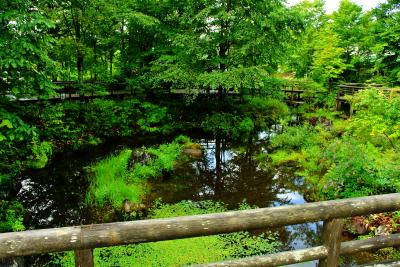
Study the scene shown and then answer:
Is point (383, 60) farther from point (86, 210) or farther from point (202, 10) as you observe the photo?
point (86, 210)

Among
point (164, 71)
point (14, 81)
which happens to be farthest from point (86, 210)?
point (164, 71)

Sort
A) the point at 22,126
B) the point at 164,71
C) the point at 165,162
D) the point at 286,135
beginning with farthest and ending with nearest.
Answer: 1. the point at 164,71
2. the point at 286,135
3. the point at 165,162
4. the point at 22,126

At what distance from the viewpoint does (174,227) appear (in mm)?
2221

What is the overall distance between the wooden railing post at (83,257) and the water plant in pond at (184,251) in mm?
4716

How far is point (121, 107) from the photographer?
720 inches

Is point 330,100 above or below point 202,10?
below

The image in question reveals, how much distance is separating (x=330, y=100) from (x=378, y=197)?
1947 centimetres

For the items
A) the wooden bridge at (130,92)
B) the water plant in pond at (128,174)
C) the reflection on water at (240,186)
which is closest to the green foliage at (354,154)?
the reflection on water at (240,186)

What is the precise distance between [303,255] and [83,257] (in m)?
1.78

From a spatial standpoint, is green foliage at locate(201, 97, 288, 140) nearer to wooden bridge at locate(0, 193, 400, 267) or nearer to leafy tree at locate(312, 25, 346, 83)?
leafy tree at locate(312, 25, 346, 83)

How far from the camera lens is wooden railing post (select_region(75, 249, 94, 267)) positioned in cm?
213

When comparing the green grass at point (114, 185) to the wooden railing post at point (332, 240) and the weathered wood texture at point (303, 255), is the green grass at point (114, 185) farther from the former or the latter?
the wooden railing post at point (332, 240)

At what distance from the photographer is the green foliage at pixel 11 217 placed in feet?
22.4

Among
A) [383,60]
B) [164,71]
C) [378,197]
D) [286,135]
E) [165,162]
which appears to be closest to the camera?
[378,197]
